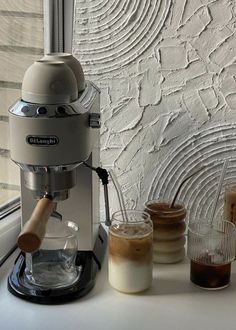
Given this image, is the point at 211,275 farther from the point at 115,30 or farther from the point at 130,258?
the point at 115,30

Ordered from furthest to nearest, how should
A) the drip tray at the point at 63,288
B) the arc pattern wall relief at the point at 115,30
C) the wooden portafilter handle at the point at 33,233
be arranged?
the arc pattern wall relief at the point at 115,30 → the drip tray at the point at 63,288 → the wooden portafilter handle at the point at 33,233

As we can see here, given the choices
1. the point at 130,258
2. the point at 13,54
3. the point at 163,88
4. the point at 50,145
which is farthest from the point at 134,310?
the point at 13,54

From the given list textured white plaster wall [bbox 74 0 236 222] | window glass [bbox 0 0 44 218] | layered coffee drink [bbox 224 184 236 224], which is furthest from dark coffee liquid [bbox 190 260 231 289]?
window glass [bbox 0 0 44 218]

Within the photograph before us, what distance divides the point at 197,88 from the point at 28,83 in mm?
413

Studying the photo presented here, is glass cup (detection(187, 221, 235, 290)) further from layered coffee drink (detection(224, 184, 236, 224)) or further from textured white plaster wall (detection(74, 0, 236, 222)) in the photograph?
textured white plaster wall (detection(74, 0, 236, 222))

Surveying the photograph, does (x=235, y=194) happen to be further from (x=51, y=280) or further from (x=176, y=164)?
(x=51, y=280)

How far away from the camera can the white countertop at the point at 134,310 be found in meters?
0.92

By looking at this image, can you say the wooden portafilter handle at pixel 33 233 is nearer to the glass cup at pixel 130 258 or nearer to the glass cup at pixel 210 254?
the glass cup at pixel 130 258

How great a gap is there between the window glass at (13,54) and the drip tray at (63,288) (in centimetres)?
24

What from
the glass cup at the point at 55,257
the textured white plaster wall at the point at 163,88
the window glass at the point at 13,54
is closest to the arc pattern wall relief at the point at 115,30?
the textured white plaster wall at the point at 163,88

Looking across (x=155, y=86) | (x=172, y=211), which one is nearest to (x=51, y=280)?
(x=172, y=211)

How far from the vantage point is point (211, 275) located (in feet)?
3.40

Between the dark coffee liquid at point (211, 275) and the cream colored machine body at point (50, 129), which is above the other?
the cream colored machine body at point (50, 129)

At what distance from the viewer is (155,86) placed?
4.10 ft
